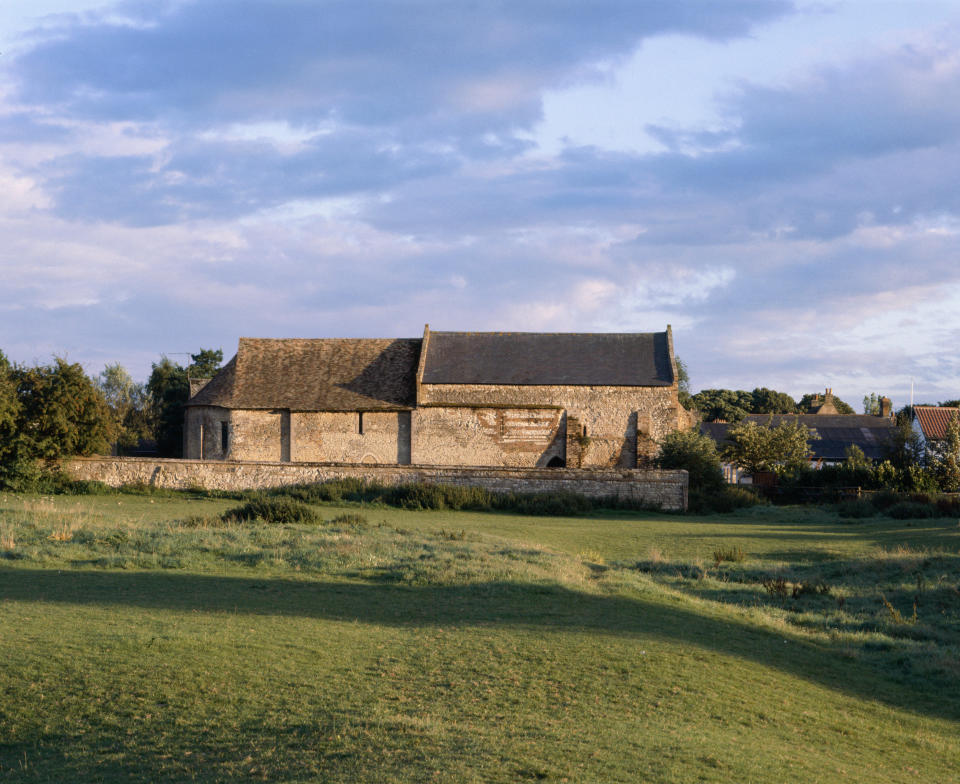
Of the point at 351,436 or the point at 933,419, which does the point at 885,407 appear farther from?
the point at 351,436

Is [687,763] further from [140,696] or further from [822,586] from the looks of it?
[822,586]

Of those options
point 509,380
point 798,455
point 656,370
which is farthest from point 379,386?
point 798,455

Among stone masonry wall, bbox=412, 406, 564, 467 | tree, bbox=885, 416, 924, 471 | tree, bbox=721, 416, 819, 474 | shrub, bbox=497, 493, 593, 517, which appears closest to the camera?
shrub, bbox=497, 493, 593, 517

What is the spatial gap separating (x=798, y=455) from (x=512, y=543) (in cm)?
2842

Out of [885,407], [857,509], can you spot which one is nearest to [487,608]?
[857,509]

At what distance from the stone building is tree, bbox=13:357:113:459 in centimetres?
838

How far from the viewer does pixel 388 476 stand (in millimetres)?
38094

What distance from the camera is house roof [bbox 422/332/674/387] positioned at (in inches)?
1793

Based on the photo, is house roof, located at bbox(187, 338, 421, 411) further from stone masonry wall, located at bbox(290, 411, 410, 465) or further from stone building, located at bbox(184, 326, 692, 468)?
stone masonry wall, located at bbox(290, 411, 410, 465)

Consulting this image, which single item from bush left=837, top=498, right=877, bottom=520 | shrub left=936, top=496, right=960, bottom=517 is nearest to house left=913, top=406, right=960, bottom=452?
shrub left=936, top=496, right=960, bottom=517

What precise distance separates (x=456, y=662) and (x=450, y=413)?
34.2 m

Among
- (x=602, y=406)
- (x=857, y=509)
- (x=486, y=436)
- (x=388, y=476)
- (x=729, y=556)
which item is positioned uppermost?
(x=602, y=406)

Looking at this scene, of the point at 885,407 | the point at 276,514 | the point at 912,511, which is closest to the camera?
the point at 276,514

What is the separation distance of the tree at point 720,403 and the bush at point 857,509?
2156 inches
